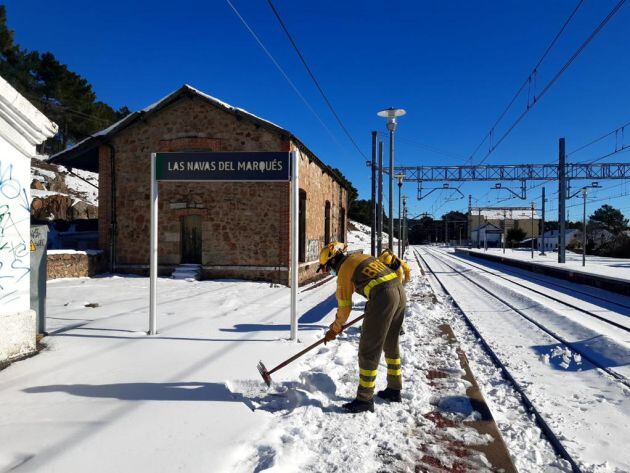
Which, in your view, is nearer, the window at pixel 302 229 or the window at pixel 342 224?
the window at pixel 302 229

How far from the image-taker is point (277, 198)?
14375mm

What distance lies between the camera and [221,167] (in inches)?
256

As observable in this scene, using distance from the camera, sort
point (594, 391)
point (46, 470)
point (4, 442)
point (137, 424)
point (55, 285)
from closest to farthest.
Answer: point (46, 470), point (4, 442), point (137, 424), point (594, 391), point (55, 285)

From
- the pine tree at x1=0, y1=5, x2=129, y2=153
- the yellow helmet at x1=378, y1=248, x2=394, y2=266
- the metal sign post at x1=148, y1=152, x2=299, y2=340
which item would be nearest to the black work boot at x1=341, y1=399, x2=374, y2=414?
the yellow helmet at x1=378, y1=248, x2=394, y2=266

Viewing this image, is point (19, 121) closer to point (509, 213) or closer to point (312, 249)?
point (312, 249)

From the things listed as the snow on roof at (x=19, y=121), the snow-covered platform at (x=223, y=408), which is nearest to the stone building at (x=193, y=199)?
the snow-covered platform at (x=223, y=408)

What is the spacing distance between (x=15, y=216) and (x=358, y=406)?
442 cm

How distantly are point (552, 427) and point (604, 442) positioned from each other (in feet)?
1.30

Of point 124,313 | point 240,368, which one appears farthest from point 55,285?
point 240,368

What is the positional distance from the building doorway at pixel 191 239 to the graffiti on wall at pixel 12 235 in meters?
10.3

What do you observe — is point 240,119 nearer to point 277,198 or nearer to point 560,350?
point 277,198

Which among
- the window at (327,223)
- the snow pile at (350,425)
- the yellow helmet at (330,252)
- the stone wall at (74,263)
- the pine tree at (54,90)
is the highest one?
the pine tree at (54,90)

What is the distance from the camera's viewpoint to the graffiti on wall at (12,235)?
15.1ft

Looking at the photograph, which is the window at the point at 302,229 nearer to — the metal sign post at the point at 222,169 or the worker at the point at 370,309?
the metal sign post at the point at 222,169
